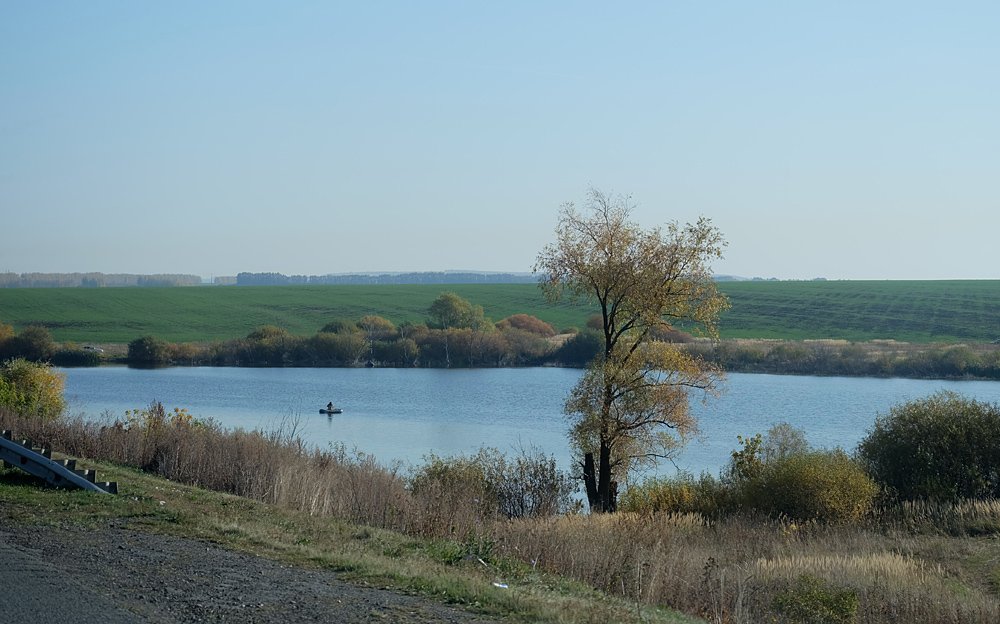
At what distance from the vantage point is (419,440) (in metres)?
43.0

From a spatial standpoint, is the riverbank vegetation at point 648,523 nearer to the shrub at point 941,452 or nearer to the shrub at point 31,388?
the shrub at point 941,452

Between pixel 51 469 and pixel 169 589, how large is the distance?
269 inches

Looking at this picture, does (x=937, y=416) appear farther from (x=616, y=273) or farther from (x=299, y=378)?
(x=299, y=378)

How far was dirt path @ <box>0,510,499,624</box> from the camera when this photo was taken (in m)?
8.66

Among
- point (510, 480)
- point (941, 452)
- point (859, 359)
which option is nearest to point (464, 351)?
point (859, 359)

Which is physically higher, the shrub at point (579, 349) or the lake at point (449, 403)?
the shrub at point (579, 349)

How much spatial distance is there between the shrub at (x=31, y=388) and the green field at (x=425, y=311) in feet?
225

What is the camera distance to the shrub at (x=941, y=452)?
2870 centimetres

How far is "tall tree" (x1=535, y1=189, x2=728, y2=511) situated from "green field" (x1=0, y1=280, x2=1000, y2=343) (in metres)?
71.7

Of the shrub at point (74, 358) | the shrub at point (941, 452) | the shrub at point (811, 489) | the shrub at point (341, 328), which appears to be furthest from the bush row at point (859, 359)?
the shrub at point (74, 358)

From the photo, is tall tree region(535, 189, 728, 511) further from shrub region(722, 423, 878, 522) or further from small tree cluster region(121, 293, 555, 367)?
small tree cluster region(121, 293, 555, 367)

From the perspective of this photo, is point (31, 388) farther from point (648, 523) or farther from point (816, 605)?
point (816, 605)

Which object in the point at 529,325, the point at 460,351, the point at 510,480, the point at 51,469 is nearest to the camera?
the point at 51,469

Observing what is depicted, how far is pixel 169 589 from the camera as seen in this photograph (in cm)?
944
